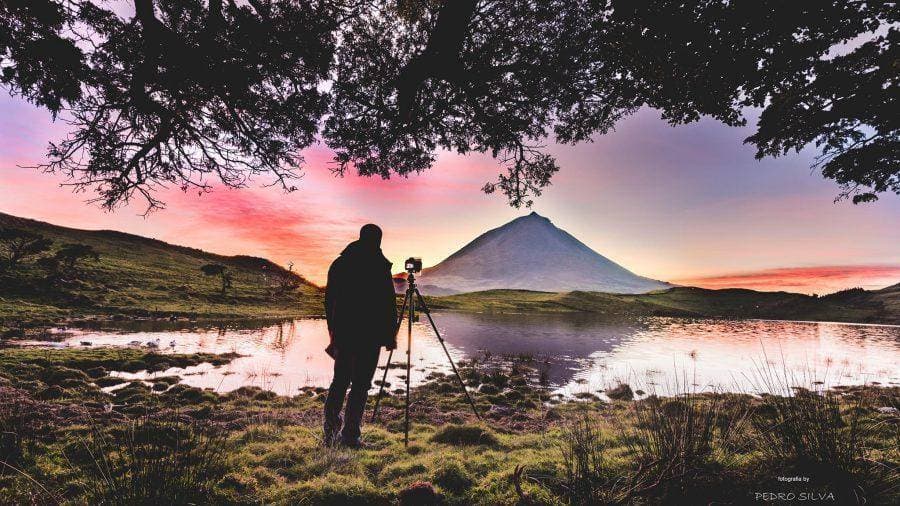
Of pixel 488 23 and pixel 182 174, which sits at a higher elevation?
pixel 488 23

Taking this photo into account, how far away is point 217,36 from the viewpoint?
697 cm

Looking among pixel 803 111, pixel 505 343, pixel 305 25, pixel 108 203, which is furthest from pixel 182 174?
pixel 505 343

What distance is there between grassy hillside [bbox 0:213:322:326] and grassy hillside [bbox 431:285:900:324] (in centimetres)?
2995

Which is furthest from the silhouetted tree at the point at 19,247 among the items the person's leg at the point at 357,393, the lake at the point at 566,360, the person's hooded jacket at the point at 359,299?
the person's leg at the point at 357,393

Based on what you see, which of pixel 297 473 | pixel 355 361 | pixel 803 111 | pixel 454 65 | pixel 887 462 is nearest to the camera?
pixel 887 462

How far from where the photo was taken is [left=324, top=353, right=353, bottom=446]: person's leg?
A: 510cm

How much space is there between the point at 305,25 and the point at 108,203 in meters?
5.79

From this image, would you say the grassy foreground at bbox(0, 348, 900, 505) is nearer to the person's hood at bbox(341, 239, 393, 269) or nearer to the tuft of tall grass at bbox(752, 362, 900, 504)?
the tuft of tall grass at bbox(752, 362, 900, 504)

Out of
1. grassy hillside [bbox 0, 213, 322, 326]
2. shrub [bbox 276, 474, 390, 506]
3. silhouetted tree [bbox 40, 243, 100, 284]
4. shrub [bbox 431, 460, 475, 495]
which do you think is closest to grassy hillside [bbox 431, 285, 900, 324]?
grassy hillside [bbox 0, 213, 322, 326]

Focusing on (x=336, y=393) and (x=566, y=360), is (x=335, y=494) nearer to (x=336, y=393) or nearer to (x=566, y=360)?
(x=336, y=393)

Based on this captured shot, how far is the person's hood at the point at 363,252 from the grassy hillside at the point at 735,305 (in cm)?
6050

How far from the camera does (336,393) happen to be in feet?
16.9

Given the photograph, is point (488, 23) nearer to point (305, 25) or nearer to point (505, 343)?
point (305, 25)

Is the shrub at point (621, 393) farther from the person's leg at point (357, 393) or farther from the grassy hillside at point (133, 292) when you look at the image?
A: the grassy hillside at point (133, 292)
